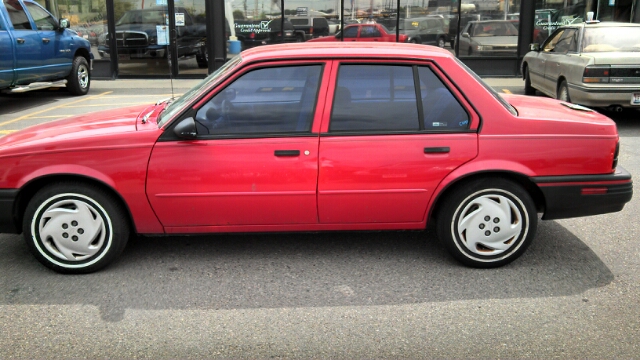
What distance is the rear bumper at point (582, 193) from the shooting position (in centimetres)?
434

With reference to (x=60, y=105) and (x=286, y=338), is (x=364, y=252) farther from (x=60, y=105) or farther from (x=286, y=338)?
(x=60, y=105)

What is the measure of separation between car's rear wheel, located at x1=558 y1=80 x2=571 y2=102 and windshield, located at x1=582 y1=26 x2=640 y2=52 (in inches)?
23.7

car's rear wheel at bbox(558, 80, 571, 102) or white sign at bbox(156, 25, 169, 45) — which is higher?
white sign at bbox(156, 25, 169, 45)

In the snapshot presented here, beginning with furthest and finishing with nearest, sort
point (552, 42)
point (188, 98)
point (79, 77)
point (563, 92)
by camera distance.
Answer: point (79, 77), point (552, 42), point (563, 92), point (188, 98)

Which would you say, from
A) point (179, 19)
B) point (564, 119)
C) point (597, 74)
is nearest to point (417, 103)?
point (564, 119)

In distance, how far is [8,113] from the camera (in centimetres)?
1145

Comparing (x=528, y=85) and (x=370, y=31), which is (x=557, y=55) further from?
(x=370, y=31)

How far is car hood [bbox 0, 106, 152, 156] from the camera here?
14.0 ft

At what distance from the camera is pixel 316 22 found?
15.5 m

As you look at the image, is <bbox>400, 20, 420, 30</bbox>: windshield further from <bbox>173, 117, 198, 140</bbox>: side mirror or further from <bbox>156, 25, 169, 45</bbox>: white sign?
<bbox>173, 117, 198, 140</bbox>: side mirror

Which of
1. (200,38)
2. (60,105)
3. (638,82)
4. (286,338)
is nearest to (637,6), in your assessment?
(638,82)

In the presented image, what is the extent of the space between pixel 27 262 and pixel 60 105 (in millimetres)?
8354

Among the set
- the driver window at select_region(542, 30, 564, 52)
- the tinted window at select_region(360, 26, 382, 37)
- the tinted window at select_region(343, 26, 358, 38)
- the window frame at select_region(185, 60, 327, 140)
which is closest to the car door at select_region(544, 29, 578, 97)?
the driver window at select_region(542, 30, 564, 52)

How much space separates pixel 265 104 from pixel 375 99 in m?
0.75
